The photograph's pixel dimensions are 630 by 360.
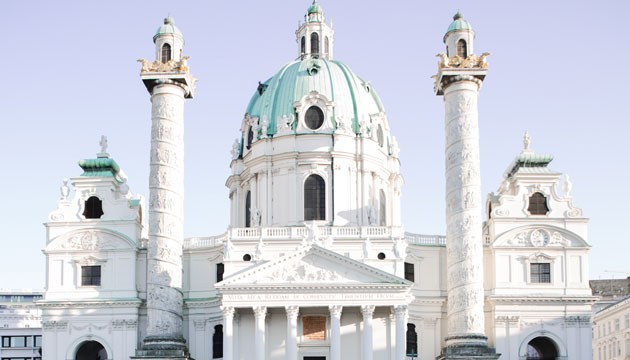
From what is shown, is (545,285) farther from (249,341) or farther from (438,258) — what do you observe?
(249,341)

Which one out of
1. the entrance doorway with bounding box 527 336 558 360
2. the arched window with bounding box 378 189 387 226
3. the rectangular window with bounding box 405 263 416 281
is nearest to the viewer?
the entrance doorway with bounding box 527 336 558 360

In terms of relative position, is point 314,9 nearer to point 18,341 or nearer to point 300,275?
point 300,275

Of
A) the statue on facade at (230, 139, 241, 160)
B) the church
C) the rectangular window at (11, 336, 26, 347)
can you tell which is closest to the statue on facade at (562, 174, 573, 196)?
the church

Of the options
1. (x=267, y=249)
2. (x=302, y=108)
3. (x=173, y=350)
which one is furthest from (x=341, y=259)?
(x=302, y=108)

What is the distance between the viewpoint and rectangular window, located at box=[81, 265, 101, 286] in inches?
2400

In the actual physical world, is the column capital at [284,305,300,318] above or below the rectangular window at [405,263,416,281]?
below

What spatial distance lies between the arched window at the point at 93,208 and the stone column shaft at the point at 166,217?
28.8ft

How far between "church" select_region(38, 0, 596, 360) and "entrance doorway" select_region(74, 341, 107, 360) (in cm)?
9

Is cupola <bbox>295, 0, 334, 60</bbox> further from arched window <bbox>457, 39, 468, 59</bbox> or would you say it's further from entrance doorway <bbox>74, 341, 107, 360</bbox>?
entrance doorway <bbox>74, 341, 107, 360</bbox>

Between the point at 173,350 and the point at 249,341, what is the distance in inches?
263

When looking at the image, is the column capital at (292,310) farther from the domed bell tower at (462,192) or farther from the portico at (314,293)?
the domed bell tower at (462,192)

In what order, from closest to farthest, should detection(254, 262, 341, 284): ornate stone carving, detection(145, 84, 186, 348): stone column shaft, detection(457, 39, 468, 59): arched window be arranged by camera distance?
detection(145, 84, 186, 348): stone column shaft < detection(457, 39, 468, 59): arched window < detection(254, 262, 341, 284): ornate stone carving

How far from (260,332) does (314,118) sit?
672 inches

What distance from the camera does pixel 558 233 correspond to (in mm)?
60500
